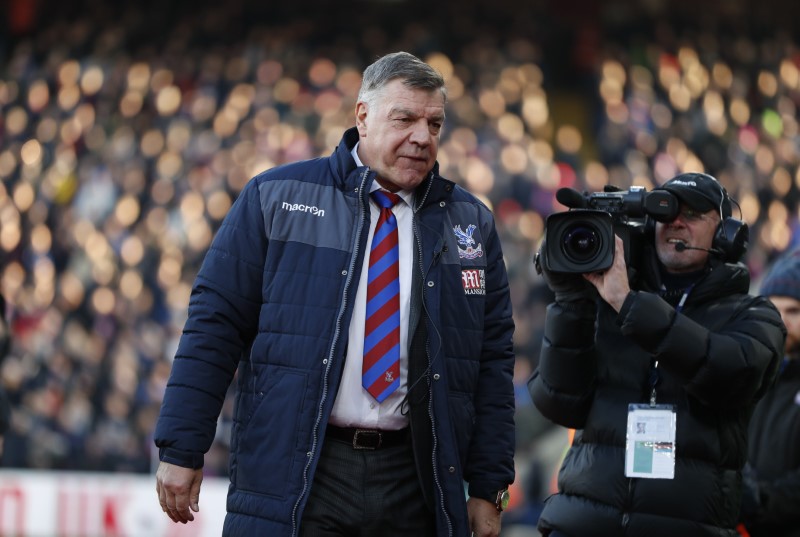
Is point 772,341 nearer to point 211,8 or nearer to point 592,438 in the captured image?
point 592,438

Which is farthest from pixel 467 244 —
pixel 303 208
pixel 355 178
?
pixel 303 208

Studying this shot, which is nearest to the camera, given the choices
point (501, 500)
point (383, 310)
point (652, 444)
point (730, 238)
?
point (383, 310)

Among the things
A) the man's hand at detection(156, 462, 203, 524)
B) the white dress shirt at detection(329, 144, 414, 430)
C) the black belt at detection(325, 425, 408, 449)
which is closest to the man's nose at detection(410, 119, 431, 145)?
the white dress shirt at detection(329, 144, 414, 430)

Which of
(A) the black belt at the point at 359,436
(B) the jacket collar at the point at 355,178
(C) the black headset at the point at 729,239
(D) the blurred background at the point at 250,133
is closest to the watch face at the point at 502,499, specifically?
(A) the black belt at the point at 359,436

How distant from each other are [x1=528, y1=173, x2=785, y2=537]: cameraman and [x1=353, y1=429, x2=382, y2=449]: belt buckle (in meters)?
0.70

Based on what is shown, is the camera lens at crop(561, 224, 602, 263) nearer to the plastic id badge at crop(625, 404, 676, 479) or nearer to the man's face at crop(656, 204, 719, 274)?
the man's face at crop(656, 204, 719, 274)

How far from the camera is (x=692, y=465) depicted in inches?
168

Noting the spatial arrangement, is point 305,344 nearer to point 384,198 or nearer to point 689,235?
point 384,198

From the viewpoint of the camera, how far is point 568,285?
433cm

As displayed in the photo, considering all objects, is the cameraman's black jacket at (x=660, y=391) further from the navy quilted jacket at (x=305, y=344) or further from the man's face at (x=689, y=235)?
the navy quilted jacket at (x=305, y=344)

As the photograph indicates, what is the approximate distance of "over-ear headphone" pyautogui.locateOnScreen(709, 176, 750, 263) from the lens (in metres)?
4.41

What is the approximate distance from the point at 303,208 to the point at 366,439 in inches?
26.2

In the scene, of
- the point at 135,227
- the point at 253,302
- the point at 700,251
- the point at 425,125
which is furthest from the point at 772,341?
the point at 135,227

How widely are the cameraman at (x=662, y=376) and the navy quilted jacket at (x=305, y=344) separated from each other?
0.89 feet
